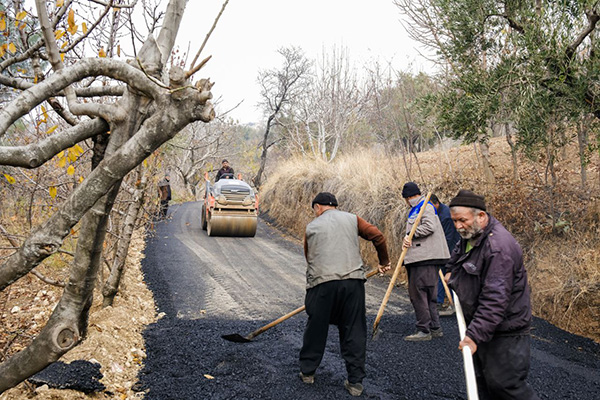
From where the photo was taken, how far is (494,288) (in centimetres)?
288

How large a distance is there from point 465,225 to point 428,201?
2.52 meters

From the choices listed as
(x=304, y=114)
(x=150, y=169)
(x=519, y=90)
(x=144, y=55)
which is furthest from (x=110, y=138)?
Result: (x=304, y=114)

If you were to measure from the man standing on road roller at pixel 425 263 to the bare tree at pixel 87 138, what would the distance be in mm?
3710

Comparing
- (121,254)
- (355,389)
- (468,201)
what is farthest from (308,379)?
(121,254)

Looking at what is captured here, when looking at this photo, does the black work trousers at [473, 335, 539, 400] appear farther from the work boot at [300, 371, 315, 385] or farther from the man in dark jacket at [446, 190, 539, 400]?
the work boot at [300, 371, 315, 385]

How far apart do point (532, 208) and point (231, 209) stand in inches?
330

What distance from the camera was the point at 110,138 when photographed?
2.50 m

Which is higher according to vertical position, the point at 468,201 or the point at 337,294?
the point at 468,201

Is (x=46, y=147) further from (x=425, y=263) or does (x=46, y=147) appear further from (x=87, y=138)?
(x=425, y=263)

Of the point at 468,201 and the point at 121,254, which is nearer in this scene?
the point at 468,201

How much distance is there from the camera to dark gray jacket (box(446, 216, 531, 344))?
285cm

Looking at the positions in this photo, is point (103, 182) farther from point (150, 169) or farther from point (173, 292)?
point (173, 292)

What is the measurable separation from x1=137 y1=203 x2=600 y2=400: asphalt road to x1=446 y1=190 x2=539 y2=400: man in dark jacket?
1313mm

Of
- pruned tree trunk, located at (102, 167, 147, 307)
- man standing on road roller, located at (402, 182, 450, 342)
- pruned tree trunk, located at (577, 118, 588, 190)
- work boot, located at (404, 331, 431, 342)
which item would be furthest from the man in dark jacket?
pruned tree trunk, located at (577, 118, 588, 190)
